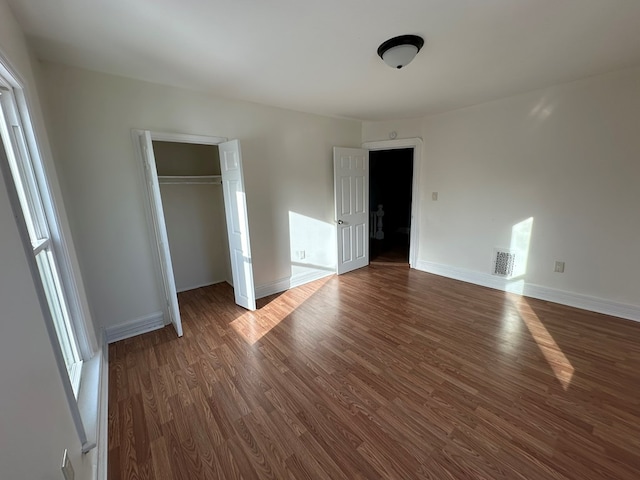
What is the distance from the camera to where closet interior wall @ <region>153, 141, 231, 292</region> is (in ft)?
11.5

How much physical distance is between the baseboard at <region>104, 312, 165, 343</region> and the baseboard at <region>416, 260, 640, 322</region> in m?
3.82

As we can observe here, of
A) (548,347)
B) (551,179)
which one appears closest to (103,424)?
(548,347)

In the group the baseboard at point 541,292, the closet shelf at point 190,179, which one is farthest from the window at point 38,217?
the baseboard at point 541,292

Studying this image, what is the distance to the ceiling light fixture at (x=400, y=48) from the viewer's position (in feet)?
5.89

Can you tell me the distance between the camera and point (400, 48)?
1.82 m

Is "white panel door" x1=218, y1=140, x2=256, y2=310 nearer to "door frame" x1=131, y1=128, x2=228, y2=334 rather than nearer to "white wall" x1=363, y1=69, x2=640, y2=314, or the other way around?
"door frame" x1=131, y1=128, x2=228, y2=334

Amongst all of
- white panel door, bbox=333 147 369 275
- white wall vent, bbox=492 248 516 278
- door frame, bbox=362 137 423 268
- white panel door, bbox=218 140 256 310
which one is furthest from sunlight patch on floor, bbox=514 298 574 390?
white panel door, bbox=218 140 256 310

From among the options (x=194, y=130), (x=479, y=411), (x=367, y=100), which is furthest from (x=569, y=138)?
(x=194, y=130)

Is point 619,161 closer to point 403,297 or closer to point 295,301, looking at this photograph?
point 403,297

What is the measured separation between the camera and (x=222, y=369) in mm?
2164

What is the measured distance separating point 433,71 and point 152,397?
3503mm

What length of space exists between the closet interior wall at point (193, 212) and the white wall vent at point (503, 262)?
3.84 m

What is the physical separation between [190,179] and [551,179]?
4.42 m

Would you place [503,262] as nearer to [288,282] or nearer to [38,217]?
[288,282]
